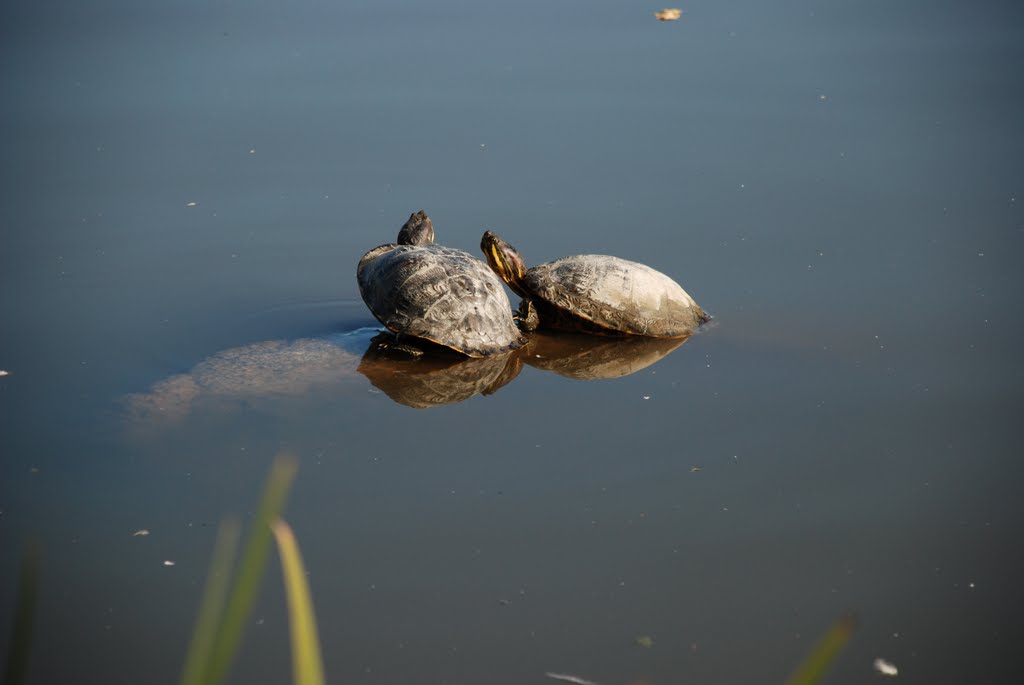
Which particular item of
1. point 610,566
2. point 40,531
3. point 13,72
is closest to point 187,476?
point 40,531

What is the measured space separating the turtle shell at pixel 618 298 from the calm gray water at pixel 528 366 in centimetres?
21

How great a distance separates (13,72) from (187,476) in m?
6.15

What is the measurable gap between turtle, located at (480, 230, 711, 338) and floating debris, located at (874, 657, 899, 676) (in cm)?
265

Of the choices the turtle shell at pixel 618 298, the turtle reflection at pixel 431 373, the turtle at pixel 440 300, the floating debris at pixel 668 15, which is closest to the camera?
the turtle reflection at pixel 431 373

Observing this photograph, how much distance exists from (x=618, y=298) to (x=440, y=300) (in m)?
1.02

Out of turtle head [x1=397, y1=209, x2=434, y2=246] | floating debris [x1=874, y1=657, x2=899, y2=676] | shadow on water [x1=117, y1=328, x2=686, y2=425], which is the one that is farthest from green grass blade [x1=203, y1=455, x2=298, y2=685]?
turtle head [x1=397, y1=209, x2=434, y2=246]

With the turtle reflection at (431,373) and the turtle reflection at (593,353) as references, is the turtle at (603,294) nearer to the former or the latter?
the turtle reflection at (593,353)

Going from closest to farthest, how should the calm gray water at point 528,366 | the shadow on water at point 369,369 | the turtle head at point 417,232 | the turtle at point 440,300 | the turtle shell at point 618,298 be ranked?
the calm gray water at point 528,366 < the shadow on water at point 369,369 < the turtle at point 440,300 < the turtle shell at point 618,298 < the turtle head at point 417,232

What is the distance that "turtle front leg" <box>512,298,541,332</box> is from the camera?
20.0 feet

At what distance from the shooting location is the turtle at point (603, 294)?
586 cm

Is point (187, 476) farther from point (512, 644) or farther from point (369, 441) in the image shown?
point (512, 644)

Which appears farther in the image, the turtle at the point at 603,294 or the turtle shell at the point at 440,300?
the turtle at the point at 603,294

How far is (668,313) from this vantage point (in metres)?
5.85

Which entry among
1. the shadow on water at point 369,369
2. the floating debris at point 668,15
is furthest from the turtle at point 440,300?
the floating debris at point 668,15
